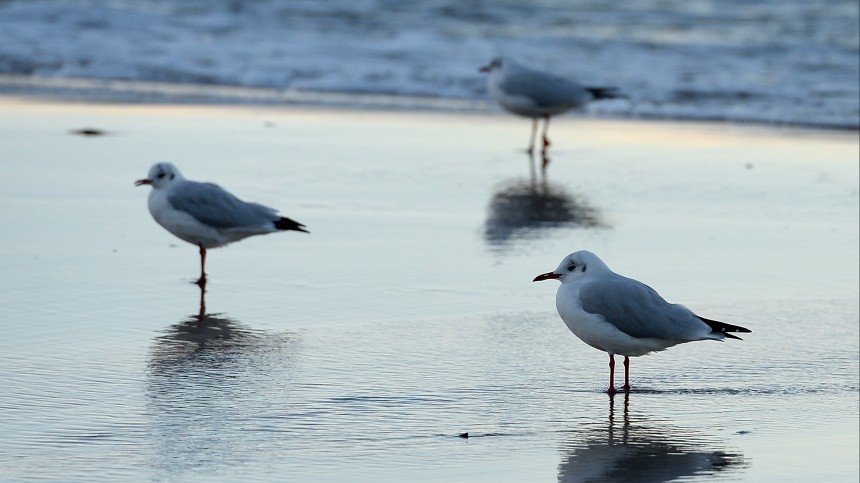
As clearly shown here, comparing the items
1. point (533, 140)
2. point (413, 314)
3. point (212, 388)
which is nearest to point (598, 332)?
point (413, 314)

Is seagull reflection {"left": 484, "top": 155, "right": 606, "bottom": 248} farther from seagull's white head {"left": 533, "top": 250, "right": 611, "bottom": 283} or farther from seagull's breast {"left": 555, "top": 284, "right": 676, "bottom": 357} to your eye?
seagull's breast {"left": 555, "top": 284, "right": 676, "bottom": 357}

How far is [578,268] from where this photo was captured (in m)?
5.74

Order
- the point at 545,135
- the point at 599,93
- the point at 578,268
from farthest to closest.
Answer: the point at 599,93 → the point at 545,135 → the point at 578,268

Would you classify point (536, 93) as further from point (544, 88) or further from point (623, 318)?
point (623, 318)

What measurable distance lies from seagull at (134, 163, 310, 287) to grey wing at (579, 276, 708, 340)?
230cm

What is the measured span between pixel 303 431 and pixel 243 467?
41cm

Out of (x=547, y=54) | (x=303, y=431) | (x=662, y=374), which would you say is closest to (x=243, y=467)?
(x=303, y=431)

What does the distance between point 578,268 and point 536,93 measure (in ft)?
23.7

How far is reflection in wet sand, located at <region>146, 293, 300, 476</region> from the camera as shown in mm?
4652

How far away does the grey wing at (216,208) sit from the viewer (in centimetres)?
753

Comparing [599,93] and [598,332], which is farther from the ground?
[599,93]

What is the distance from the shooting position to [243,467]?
4477mm

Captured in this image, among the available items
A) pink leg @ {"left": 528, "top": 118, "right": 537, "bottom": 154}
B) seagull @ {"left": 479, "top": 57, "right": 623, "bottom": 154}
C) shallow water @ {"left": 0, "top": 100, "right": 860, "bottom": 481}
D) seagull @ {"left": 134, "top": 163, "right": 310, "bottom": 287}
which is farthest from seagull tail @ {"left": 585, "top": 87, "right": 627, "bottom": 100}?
seagull @ {"left": 134, "top": 163, "right": 310, "bottom": 287}

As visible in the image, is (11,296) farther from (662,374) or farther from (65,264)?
(662,374)
